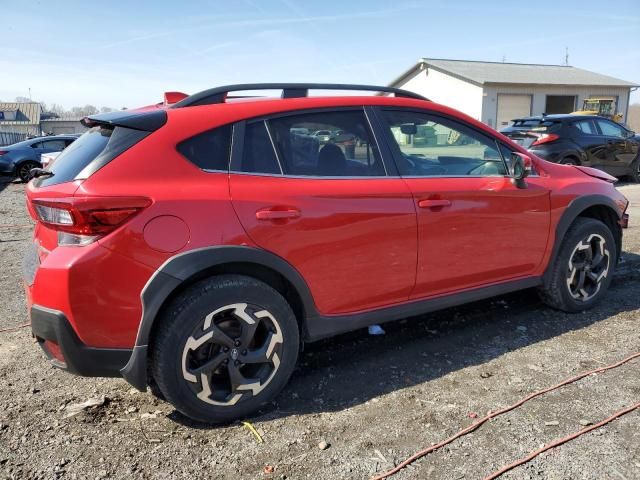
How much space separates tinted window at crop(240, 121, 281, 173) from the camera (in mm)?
2781

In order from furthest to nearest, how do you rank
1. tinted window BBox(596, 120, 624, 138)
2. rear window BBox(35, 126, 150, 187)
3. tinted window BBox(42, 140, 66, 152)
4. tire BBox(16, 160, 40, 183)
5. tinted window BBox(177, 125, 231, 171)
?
1. tinted window BBox(42, 140, 66, 152)
2. tire BBox(16, 160, 40, 183)
3. tinted window BBox(596, 120, 624, 138)
4. tinted window BBox(177, 125, 231, 171)
5. rear window BBox(35, 126, 150, 187)

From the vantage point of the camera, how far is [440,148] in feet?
11.7

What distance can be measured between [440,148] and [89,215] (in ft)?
7.64

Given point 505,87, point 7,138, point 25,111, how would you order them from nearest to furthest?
point 7,138 < point 505,87 < point 25,111

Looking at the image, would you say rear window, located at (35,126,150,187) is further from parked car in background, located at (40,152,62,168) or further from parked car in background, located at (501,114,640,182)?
parked car in background, located at (501,114,640,182)

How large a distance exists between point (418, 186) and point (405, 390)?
127 cm

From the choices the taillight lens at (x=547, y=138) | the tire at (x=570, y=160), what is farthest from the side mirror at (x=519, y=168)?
the tire at (x=570, y=160)

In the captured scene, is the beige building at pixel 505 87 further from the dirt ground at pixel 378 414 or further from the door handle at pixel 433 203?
the door handle at pixel 433 203

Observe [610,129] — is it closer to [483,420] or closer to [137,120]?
[483,420]

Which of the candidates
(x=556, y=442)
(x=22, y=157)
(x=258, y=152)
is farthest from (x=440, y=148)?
(x=22, y=157)

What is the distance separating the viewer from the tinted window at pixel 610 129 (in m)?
11.9

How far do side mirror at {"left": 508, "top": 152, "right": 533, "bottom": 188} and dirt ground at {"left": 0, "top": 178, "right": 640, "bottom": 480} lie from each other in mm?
1172

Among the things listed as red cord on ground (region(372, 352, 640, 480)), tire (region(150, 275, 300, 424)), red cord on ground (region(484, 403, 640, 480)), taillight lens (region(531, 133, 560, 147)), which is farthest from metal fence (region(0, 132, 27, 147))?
red cord on ground (region(484, 403, 640, 480))

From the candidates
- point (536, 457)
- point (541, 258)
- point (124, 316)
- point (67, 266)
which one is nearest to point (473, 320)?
point (541, 258)
